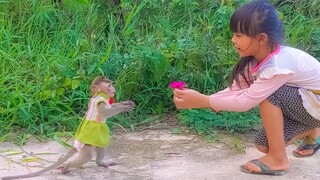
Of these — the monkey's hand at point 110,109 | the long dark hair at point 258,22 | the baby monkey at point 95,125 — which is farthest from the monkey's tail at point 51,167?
the long dark hair at point 258,22

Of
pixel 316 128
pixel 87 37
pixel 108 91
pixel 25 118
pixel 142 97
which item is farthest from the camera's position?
pixel 87 37

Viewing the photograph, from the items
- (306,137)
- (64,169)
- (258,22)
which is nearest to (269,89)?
(258,22)

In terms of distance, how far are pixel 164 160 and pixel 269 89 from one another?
72 cm

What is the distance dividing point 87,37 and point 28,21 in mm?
524

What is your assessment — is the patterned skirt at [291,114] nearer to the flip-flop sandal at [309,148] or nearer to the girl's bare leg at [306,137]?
the girl's bare leg at [306,137]

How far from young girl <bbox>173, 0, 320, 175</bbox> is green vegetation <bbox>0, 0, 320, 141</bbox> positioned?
2.27 feet

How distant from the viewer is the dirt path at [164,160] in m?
3.35

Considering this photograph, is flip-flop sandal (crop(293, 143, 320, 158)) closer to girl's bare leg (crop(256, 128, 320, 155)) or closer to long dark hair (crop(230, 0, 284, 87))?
girl's bare leg (crop(256, 128, 320, 155))

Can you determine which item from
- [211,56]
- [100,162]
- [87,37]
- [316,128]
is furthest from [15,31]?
[316,128]

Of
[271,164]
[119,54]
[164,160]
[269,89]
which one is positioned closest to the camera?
[269,89]

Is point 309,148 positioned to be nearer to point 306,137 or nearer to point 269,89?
point 306,137

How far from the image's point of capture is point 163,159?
3592 millimetres

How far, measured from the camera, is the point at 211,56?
4531 mm

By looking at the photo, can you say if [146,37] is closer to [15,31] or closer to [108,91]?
[15,31]
